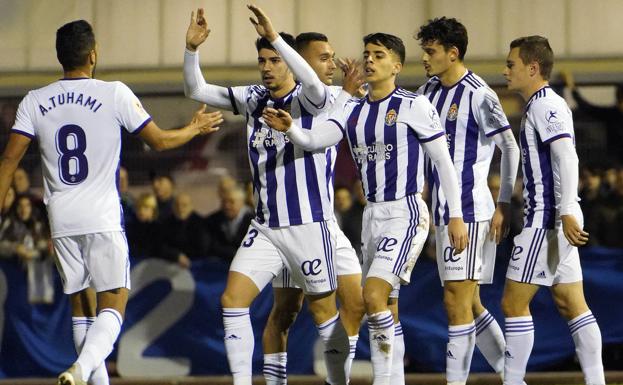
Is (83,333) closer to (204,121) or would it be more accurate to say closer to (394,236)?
(204,121)

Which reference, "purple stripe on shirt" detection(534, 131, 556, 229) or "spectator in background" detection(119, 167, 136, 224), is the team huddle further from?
"spectator in background" detection(119, 167, 136, 224)

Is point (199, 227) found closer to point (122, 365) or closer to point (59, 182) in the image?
point (122, 365)

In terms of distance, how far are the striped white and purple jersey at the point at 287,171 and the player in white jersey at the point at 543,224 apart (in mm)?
1197

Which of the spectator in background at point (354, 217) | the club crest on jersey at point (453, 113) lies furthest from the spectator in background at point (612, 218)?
the club crest on jersey at point (453, 113)

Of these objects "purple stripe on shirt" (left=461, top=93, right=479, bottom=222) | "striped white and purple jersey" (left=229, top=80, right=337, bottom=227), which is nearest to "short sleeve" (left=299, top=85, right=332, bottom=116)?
"striped white and purple jersey" (left=229, top=80, right=337, bottom=227)

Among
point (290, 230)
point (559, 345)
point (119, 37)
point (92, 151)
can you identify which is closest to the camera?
point (92, 151)

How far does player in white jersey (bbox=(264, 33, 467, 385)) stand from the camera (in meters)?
8.42

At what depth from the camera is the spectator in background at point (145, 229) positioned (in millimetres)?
12523

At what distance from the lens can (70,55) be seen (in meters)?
8.02

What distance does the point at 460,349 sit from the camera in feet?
28.7

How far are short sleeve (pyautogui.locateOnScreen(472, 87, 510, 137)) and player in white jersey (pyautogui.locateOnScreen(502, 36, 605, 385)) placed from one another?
0.27 metres

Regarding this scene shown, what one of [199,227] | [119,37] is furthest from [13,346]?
[119,37]

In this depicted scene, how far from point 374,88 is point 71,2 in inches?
275

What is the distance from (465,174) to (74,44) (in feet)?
8.43
